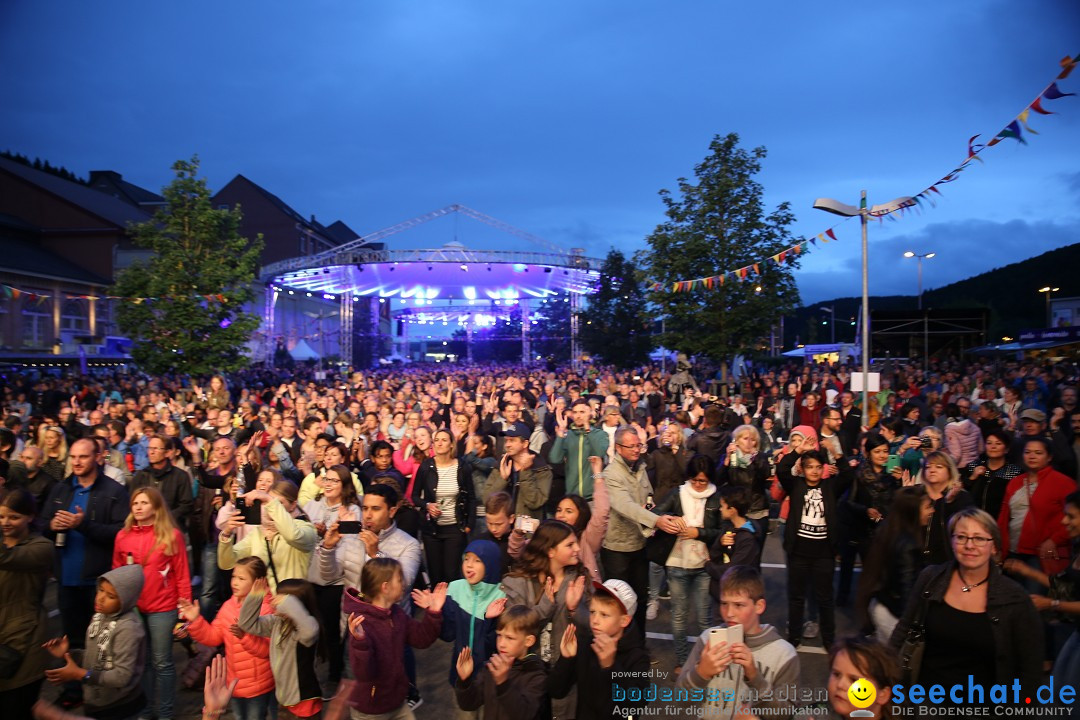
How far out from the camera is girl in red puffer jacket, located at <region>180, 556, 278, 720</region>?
3.72 metres

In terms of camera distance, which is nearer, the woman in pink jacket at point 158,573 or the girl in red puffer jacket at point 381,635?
the girl in red puffer jacket at point 381,635

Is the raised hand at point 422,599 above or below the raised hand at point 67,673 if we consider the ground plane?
above

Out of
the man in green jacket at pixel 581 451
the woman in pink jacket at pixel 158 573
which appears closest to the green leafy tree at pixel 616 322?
the man in green jacket at pixel 581 451

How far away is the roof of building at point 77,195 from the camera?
34994 millimetres

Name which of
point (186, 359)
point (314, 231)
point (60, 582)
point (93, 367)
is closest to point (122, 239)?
point (93, 367)

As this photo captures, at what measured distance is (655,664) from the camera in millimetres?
5227

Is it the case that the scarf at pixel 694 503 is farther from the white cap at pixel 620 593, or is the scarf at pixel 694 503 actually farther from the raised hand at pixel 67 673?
the raised hand at pixel 67 673

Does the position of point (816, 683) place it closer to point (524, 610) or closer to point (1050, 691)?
point (1050, 691)

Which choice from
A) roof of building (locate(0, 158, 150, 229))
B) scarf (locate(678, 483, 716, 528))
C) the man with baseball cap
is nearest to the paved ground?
scarf (locate(678, 483, 716, 528))

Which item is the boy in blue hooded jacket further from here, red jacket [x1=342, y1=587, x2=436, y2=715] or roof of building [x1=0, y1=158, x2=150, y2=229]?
roof of building [x1=0, y1=158, x2=150, y2=229]

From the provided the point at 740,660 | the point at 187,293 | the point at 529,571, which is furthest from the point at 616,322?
the point at 740,660

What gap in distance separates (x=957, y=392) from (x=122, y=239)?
124ft

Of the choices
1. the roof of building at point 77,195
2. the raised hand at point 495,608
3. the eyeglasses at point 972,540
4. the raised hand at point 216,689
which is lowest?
the raised hand at point 216,689

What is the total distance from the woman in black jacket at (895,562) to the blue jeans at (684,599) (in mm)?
1151
